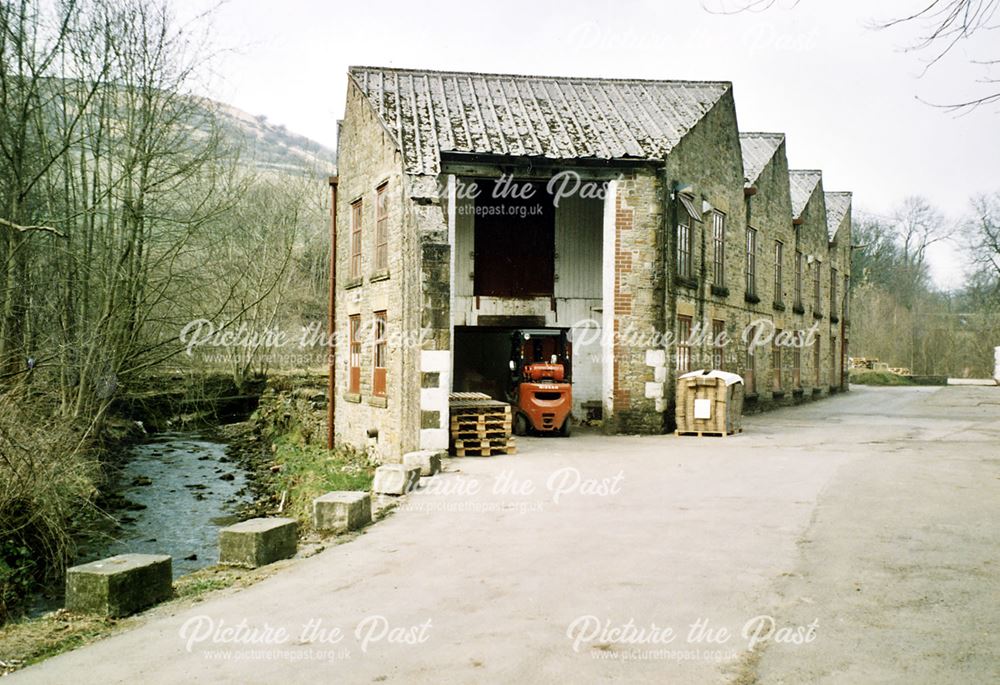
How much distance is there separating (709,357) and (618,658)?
52.2 feet

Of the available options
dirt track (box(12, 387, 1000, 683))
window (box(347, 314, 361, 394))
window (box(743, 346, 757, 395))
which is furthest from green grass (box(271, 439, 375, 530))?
window (box(743, 346, 757, 395))

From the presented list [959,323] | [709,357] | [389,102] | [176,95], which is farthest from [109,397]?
[959,323]

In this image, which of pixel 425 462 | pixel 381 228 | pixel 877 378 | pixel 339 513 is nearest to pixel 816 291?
pixel 877 378

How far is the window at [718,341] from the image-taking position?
2084 centimetres

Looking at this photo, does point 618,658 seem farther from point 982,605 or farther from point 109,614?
point 109,614

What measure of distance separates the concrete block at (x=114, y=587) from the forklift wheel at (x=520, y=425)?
11.1 meters

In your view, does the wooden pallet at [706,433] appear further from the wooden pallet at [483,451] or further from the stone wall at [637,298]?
the wooden pallet at [483,451]

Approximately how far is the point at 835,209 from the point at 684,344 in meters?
20.1

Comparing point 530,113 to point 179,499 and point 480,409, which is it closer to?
point 480,409

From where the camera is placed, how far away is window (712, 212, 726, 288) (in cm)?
2058

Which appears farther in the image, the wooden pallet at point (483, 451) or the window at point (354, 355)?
the window at point (354, 355)

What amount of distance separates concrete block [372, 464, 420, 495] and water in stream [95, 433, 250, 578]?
9.29ft

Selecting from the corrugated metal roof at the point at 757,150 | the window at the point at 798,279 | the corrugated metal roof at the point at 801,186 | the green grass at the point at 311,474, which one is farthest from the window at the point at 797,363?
the green grass at the point at 311,474

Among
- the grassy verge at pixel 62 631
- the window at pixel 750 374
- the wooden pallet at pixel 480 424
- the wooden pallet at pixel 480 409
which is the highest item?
the window at pixel 750 374
